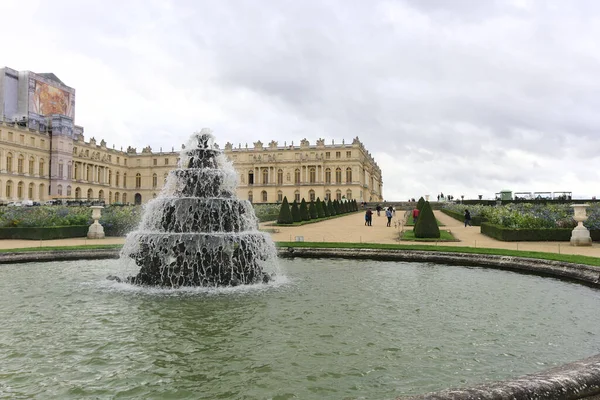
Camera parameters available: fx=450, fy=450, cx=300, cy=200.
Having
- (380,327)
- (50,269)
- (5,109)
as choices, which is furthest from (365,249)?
(5,109)

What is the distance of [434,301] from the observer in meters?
6.52

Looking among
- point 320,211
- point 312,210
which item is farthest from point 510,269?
point 320,211

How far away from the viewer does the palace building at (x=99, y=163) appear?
58.2 meters

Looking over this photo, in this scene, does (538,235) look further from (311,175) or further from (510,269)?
(311,175)

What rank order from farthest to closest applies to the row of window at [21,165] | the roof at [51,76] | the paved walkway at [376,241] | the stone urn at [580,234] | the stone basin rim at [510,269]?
the roof at [51,76] → the row of window at [21,165] → the stone urn at [580,234] → the paved walkway at [376,241] → the stone basin rim at [510,269]

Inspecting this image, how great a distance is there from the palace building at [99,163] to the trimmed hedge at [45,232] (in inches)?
1641

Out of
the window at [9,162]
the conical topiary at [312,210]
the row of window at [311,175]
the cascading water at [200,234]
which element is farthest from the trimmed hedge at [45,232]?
the row of window at [311,175]

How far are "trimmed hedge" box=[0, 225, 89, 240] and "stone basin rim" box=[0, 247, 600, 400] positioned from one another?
6947 mm

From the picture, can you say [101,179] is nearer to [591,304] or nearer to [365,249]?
[365,249]

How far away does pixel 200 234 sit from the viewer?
827 centimetres

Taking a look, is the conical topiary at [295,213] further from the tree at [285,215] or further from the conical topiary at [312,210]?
the conical topiary at [312,210]

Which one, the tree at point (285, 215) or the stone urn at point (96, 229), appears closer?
the stone urn at point (96, 229)

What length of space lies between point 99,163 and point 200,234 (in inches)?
2744

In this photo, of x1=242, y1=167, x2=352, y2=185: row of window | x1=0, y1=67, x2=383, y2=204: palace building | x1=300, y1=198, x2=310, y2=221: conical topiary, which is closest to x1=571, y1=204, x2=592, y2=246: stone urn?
x1=300, y1=198, x2=310, y2=221: conical topiary
